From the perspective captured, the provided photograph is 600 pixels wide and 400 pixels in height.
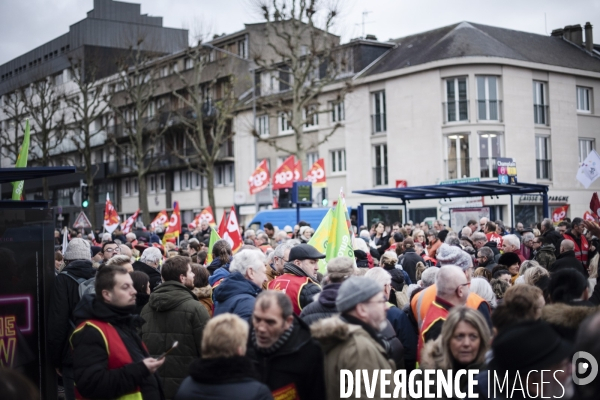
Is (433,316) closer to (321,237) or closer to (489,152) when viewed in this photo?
(321,237)

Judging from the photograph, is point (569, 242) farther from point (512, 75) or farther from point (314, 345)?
point (512, 75)

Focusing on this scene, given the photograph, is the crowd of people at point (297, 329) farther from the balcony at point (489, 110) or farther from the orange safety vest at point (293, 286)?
the balcony at point (489, 110)

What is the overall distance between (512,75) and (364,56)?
28.1ft

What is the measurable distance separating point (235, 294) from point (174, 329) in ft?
1.98

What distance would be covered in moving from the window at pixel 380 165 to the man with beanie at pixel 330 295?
33.2 metres

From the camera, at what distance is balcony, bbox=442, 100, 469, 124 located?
36469mm

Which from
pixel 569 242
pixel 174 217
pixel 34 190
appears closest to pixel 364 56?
pixel 174 217

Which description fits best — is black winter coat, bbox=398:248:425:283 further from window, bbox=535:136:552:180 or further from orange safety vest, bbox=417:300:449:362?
window, bbox=535:136:552:180

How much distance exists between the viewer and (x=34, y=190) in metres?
77.7

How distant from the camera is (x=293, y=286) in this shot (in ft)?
23.3

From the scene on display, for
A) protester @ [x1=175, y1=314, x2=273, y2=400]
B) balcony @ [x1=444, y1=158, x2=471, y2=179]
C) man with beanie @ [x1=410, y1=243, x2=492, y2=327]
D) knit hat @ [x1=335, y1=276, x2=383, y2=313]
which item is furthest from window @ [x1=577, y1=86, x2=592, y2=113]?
protester @ [x1=175, y1=314, x2=273, y2=400]

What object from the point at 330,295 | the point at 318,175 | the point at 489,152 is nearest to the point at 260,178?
the point at 318,175

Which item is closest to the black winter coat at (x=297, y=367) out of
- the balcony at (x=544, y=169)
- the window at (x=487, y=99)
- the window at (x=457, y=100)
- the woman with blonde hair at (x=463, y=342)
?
the woman with blonde hair at (x=463, y=342)

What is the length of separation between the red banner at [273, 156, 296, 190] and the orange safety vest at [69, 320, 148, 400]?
78.1ft
